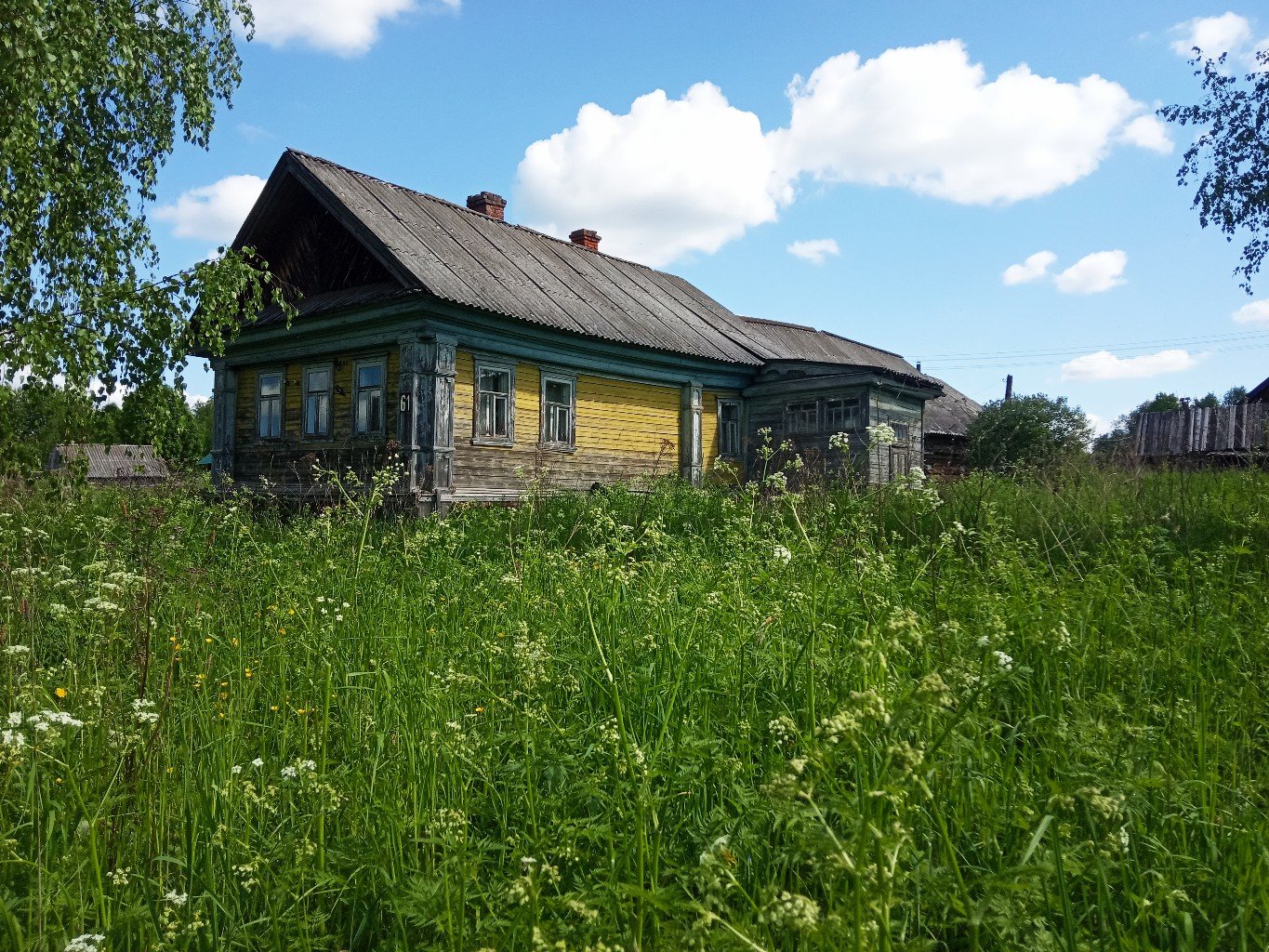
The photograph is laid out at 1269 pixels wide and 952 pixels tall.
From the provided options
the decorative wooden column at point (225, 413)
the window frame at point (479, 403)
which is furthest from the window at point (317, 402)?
the window frame at point (479, 403)

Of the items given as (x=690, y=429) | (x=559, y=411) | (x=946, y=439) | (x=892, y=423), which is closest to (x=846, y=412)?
(x=892, y=423)

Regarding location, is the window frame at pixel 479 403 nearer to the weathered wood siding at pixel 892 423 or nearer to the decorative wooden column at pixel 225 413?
the decorative wooden column at pixel 225 413

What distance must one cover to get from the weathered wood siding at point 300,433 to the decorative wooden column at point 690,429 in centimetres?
573

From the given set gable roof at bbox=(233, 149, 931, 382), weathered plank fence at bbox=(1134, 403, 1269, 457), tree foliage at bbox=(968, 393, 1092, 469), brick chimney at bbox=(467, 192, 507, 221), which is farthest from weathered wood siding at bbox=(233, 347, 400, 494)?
weathered plank fence at bbox=(1134, 403, 1269, 457)

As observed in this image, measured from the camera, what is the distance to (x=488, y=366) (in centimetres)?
1255

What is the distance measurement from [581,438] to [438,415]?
325cm

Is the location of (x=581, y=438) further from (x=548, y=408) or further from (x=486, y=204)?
(x=486, y=204)

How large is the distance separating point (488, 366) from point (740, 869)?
36.9 ft

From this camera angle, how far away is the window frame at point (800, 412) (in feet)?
51.5

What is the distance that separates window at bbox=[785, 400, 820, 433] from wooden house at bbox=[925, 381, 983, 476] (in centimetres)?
765

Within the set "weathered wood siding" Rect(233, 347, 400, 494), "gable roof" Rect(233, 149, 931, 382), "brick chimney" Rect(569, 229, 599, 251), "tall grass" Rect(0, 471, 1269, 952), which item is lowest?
"tall grass" Rect(0, 471, 1269, 952)

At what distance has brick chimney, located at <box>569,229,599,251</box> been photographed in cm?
1877

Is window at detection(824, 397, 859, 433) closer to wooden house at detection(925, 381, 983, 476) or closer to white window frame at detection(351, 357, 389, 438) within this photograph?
wooden house at detection(925, 381, 983, 476)

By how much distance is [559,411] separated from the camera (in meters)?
13.8
